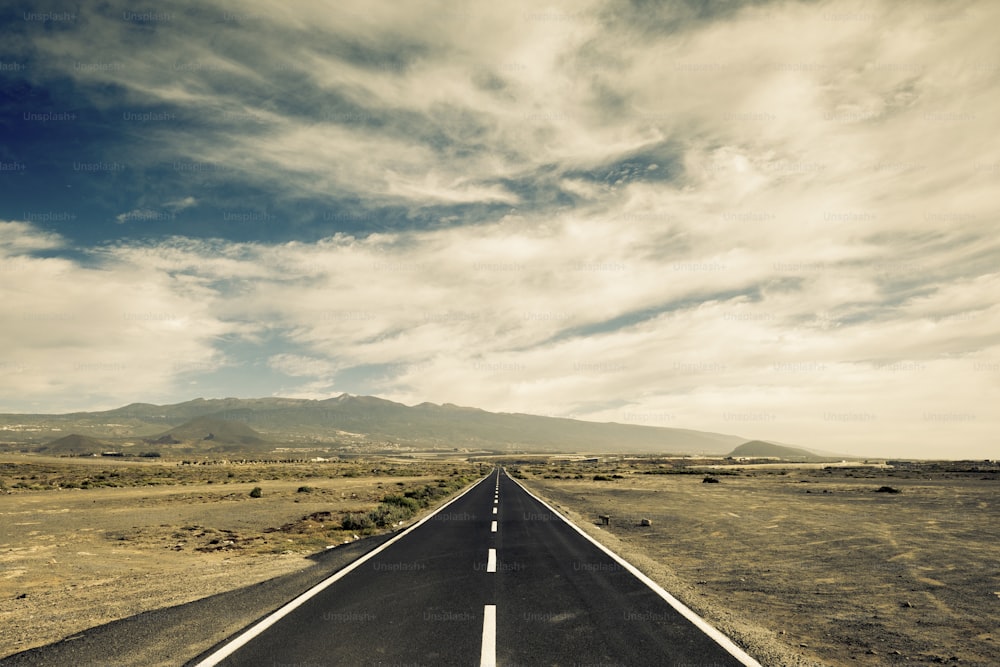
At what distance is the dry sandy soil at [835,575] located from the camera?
7.04m

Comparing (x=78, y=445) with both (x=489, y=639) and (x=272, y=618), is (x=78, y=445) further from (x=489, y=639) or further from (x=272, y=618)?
(x=489, y=639)

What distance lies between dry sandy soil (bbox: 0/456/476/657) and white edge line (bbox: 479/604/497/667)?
5.48 meters

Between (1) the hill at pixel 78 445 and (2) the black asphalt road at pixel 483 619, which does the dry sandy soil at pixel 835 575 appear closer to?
(2) the black asphalt road at pixel 483 619

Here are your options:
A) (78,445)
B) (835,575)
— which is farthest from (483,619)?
(78,445)

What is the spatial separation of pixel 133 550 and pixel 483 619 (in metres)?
14.4

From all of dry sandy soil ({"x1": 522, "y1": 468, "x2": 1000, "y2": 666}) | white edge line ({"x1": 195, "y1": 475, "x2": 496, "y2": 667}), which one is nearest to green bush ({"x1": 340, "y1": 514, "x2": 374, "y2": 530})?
white edge line ({"x1": 195, "y1": 475, "x2": 496, "y2": 667})

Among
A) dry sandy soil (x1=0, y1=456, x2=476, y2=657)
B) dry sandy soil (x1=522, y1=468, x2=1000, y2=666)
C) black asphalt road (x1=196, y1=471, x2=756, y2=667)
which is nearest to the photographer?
black asphalt road (x1=196, y1=471, x2=756, y2=667)

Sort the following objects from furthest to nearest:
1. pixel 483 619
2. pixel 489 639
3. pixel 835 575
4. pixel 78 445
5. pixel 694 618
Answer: pixel 78 445 → pixel 835 575 → pixel 694 618 → pixel 483 619 → pixel 489 639

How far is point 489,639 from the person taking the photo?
6.67 meters

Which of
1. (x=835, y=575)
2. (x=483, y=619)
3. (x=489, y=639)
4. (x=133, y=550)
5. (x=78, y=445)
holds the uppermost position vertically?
(x=489, y=639)

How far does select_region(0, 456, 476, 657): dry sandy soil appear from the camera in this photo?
29.3ft

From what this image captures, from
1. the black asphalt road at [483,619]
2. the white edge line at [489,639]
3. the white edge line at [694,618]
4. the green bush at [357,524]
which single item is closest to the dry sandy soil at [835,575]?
the white edge line at [694,618]

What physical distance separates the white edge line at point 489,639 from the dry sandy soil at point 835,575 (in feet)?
10.6

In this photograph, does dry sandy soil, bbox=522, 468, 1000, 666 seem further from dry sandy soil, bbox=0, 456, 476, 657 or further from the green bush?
dry sandy soil, bbox=0, 456, 476, 657
